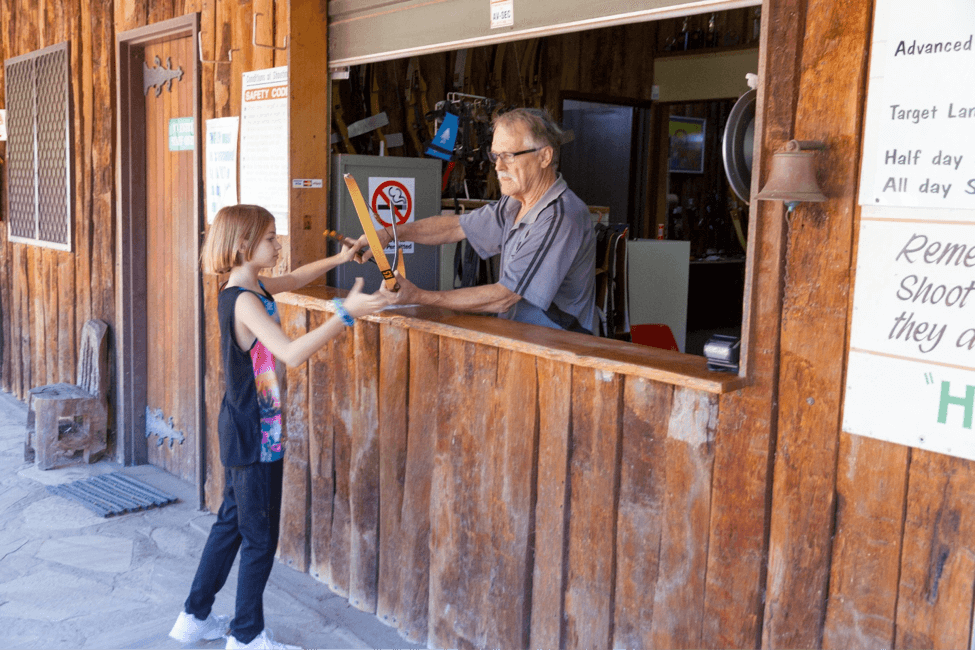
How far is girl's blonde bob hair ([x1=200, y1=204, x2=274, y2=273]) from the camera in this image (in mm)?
2904

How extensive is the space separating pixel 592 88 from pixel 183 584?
17.7ft

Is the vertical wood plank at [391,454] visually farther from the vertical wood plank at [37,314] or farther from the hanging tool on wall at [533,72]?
the vertical wood plank at [37,314]

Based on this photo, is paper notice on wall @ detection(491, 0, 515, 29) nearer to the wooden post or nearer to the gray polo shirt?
the gray polo shirt

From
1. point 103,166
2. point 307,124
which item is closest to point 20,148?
A: point 103,166

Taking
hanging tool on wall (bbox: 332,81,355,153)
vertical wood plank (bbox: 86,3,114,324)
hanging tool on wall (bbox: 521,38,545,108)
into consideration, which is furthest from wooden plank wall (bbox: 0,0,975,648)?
hanging tool on wall (bbox: 521,38,545,108)

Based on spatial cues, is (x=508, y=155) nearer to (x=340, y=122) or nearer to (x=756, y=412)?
(x=756, y=412)

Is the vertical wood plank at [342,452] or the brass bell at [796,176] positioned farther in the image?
the vertical wood plank at [342,452]

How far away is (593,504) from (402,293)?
0.85 meters

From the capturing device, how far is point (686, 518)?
2.36 m

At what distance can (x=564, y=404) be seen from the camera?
2.65 meters

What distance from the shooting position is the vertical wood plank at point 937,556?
1890 mm

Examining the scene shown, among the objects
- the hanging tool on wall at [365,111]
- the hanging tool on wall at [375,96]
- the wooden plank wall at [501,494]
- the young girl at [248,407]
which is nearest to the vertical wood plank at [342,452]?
the wooden plank wall at [501,494]

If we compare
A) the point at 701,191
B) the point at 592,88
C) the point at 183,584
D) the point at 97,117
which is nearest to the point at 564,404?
the point at 183,584

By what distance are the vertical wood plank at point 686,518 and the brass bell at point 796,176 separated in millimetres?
555
